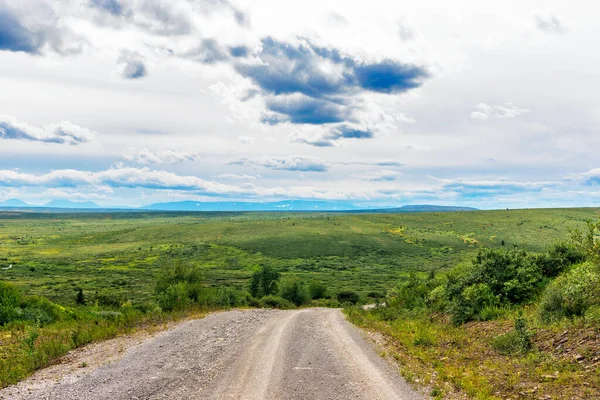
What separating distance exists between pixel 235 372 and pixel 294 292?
5222 cm

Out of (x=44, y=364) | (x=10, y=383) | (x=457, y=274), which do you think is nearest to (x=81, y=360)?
(x=44, y=364)

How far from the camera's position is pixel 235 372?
13523 millimetres

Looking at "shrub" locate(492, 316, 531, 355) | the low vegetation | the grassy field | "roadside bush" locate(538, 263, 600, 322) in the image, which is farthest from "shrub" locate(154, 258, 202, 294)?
"roadside bush" locate(538, 263, 600, 322)

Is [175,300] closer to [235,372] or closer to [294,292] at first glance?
[235,372]

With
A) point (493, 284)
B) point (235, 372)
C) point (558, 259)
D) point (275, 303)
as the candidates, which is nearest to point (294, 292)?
point (275, 303)

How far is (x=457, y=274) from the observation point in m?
25.9

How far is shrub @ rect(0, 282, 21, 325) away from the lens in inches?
1059

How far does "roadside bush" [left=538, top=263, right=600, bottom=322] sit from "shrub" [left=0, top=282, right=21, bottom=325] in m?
32.0

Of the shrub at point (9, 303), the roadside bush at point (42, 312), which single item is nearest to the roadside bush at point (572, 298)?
the roadside bush at point (42, 312)

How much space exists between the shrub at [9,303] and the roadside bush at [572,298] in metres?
32.0

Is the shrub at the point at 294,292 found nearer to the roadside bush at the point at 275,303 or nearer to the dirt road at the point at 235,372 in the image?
the roadside bush at the point at 275,303

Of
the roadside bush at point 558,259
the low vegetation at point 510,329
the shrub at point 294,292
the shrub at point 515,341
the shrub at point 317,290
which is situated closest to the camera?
the low vegetation at point 510,329

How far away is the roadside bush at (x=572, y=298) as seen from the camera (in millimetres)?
15039

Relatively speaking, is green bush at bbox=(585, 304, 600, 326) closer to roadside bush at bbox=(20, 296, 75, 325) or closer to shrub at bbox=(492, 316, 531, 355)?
shrub at bbox=(492, 316, 531, 355)
